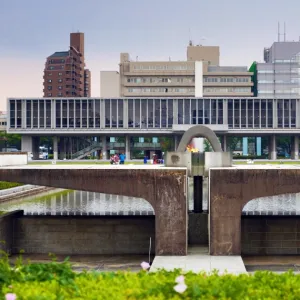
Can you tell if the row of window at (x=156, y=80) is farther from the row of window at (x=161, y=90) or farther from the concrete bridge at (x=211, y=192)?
the concrete bridge at (x=211, y=192)

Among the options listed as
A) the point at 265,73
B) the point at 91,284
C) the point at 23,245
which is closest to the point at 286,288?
the point at 91,284

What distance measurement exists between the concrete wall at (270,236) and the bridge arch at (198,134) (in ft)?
14.7

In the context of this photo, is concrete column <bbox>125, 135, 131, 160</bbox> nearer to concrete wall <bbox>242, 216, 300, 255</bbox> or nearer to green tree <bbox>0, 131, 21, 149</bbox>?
green tree <bbox>0, 131, 21, 149</bbox>

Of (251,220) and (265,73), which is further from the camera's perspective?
(265,73)

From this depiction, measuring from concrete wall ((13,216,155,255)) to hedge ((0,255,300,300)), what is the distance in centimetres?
2209

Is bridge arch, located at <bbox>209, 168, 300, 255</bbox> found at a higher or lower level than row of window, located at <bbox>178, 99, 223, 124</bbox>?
lower

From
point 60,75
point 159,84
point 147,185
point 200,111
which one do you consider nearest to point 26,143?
point 200,111

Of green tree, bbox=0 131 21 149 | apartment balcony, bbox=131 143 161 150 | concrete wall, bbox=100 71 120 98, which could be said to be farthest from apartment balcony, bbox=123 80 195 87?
green tree, bbox=0 131 21 149

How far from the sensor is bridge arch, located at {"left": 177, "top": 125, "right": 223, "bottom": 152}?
3153cm

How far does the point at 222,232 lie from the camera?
26.8m

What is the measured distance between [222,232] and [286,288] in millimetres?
18223

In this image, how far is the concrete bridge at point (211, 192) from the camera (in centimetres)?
2677

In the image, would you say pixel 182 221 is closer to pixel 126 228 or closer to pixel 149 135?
pixel 126 228

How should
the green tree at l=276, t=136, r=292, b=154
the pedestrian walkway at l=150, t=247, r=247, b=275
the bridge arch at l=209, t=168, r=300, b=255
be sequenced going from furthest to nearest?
the green tree at l=276, t=136, r=292, b=154
the bridge arch at l=209, t=168, r=300, b=255
the pedestrian walkway at l=150, t=247, r=247, b=275
